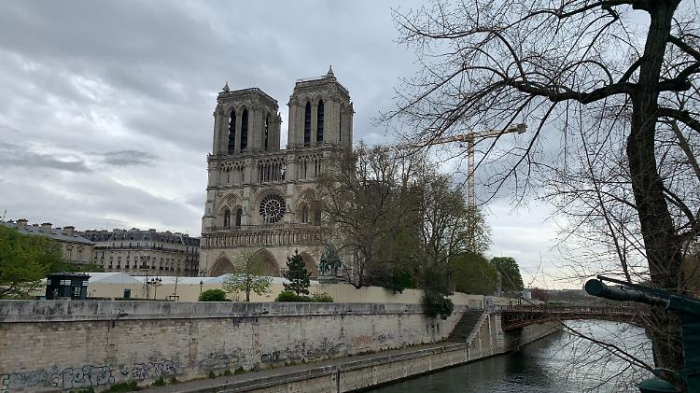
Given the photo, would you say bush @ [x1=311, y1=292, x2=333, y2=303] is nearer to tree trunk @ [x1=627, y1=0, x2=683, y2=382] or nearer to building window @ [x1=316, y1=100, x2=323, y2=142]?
tree trunk @ [x1=627, y1=0, x2=683, y2=382]

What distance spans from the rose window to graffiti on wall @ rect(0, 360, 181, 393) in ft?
159

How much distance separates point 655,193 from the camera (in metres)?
4.45

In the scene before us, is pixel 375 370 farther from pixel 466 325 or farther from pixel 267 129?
pixel 267 129

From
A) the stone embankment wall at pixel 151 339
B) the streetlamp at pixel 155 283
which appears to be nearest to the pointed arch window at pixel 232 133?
the streetlamp at pixel 155 283

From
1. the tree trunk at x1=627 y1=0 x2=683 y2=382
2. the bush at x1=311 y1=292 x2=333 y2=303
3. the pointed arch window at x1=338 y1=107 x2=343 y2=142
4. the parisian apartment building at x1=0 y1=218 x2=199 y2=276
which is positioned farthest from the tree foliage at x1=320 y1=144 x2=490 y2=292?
the parisian apartment building at x1=0 y1=218 x2=199 y2=276

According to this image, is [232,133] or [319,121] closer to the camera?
[319,121]

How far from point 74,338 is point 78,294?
5306 millimetres

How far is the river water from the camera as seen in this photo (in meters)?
4.57

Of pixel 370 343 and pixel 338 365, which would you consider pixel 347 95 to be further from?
pixel 338 365

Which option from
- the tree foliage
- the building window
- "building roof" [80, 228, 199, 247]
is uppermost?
the building window

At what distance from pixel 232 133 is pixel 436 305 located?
44585mm

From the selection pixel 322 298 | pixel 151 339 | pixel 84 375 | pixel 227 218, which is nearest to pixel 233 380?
pixel 151 339

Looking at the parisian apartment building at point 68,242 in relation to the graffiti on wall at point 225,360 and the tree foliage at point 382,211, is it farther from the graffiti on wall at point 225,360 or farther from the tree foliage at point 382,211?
the graffiti on wall at point 225,360

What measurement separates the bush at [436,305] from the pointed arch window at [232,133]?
4233 cm
